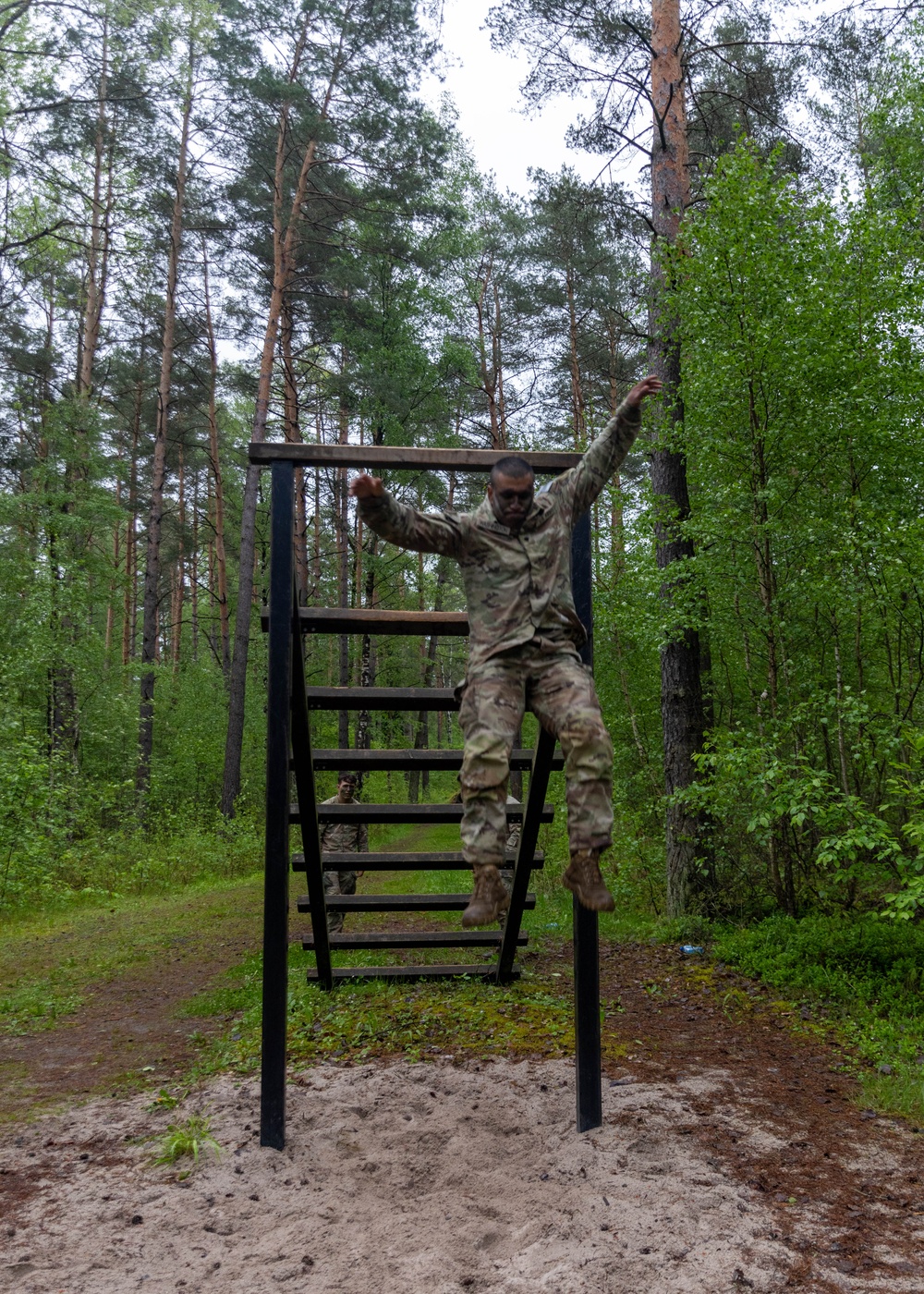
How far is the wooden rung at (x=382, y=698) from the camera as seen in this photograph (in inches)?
185

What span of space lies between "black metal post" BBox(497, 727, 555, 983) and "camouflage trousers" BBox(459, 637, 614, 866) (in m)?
0.29

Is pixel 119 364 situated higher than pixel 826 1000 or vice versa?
pixel 119 364

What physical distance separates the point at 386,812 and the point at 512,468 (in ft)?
7.83

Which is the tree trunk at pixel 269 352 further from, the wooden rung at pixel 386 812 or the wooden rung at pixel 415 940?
the wooden rung at pixel 386 812

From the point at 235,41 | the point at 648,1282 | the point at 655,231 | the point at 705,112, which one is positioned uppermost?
Answer: the point at 235,41

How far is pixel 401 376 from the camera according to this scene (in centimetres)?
1862

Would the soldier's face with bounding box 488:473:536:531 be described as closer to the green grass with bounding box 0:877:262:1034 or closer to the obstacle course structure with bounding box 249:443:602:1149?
the obstacle course structure with bounding box 249:443:602:1149

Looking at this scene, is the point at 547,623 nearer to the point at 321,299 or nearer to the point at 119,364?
the point at 321,299

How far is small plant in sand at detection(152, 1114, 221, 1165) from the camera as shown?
4172mm

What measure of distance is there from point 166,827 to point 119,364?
1174 centimetres

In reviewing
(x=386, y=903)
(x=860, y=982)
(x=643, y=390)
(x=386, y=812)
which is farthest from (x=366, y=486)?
(x=860, y=982)

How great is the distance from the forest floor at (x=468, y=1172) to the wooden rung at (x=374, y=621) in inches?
99.6

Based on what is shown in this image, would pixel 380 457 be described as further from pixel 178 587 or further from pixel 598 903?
pixel 178 587

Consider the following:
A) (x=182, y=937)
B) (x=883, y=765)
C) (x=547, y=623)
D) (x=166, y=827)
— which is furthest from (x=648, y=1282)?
(x=166, y=827)
